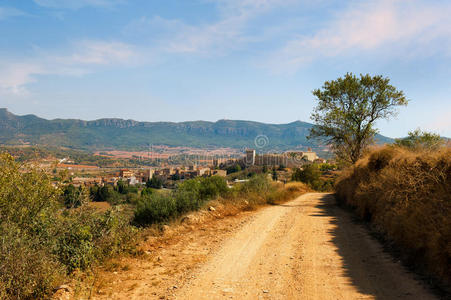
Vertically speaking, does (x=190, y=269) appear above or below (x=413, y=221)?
below

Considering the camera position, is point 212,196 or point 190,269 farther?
point 212,196

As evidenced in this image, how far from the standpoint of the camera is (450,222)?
5.46 m

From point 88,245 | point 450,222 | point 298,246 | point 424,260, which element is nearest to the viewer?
point 450,222

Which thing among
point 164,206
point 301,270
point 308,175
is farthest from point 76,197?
point 308,175

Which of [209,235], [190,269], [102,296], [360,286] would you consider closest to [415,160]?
[360,286]

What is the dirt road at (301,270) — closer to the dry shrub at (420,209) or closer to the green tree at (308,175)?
the dry shrub at (420,209)

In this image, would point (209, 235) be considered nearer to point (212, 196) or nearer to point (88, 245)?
point (88, 245)

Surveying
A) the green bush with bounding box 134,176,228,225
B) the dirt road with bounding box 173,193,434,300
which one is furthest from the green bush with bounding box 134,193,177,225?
the dirt road with bounding box 173,193,434,300

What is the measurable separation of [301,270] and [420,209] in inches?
125

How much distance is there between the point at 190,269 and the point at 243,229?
162 inches

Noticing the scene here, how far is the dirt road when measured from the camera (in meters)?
5.08

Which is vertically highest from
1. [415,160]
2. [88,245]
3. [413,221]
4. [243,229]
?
[415,160]

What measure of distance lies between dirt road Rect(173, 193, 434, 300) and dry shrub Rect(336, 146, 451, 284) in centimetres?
56

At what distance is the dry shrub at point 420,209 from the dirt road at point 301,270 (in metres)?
0.56
